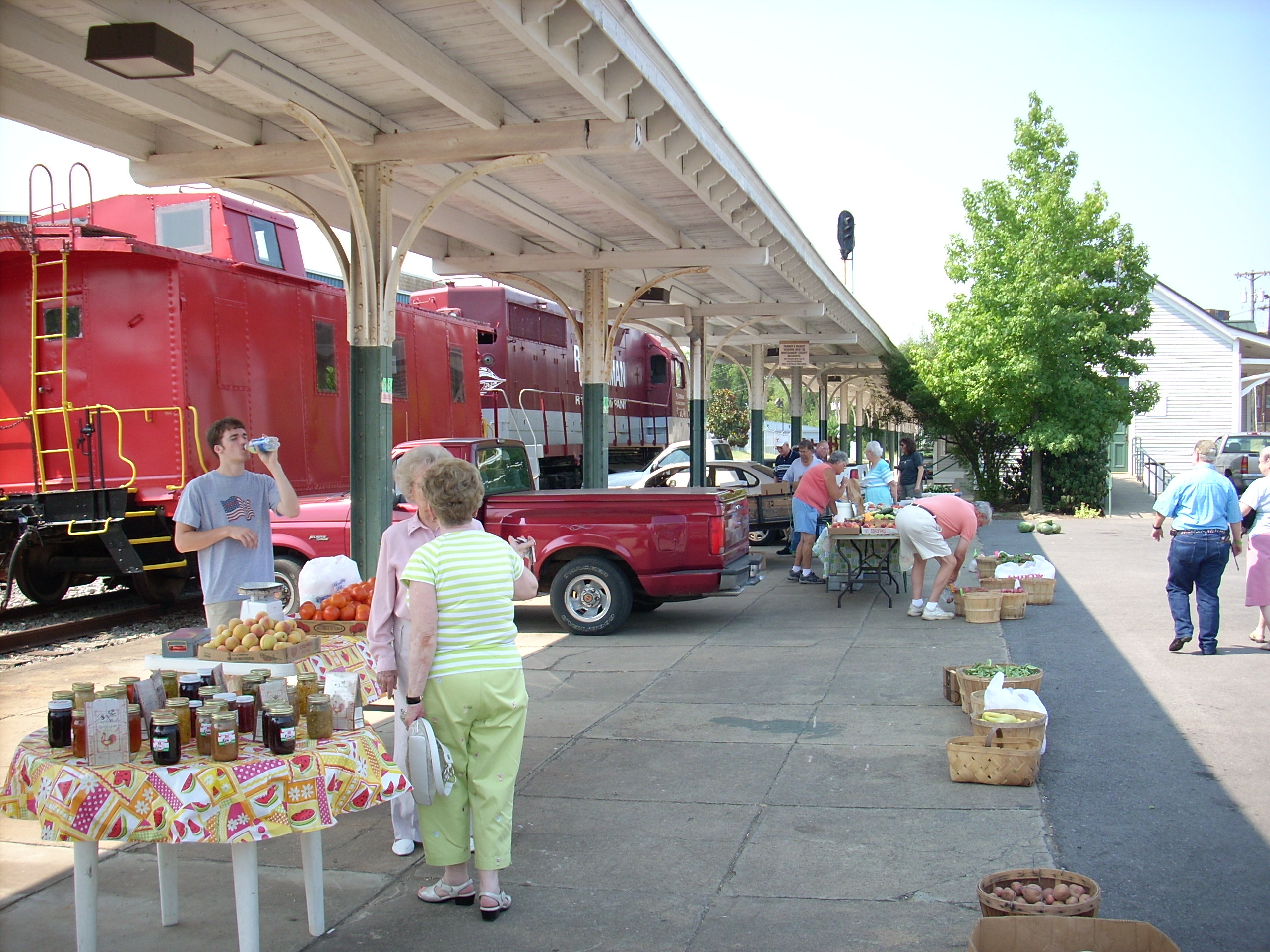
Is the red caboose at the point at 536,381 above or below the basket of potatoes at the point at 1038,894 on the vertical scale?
above

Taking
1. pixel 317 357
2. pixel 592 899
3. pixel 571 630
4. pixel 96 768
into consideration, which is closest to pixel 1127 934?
pixel 592 899

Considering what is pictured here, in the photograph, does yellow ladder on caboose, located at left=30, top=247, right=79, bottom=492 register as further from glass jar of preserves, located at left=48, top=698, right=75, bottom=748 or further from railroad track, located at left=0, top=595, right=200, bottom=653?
glass jar of preserves, located at left=48, top=698, right=75, bottom=748

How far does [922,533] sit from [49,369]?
8762mm

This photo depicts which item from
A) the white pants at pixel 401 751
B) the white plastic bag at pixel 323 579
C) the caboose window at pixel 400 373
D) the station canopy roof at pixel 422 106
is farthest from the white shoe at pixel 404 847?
the caboose window at pixel 400 373

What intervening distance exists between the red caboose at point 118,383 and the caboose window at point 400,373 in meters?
2.36

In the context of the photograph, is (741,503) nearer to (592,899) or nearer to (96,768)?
(592,899)

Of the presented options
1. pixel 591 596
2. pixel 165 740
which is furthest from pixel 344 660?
pixel 591 596

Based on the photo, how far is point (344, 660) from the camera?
221 inches

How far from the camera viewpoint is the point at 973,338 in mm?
25375

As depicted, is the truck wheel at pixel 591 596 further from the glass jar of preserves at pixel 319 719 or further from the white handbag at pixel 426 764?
the glass jar of preserves at pixel 319 719

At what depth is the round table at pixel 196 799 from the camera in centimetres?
372

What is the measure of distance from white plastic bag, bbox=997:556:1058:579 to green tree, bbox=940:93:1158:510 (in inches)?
507

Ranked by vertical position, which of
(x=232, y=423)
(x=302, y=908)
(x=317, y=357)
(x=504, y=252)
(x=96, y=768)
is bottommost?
(x=302, y=908)

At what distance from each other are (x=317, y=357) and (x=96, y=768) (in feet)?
31.6
